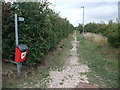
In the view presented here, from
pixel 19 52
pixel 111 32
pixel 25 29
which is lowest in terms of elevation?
pixel 19 52

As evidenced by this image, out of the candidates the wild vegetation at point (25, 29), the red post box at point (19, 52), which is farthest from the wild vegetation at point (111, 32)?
the red post box at point (19, 52)

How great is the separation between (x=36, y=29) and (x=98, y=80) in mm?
2776

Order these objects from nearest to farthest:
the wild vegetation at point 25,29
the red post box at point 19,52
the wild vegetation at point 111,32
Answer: the red post box at point 19,52
the wild vegetation at point 25,29
the wild vegetation at point 111,32

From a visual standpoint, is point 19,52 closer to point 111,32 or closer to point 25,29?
point 25,29

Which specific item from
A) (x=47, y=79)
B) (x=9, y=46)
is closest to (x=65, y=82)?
(x=47, y=79)

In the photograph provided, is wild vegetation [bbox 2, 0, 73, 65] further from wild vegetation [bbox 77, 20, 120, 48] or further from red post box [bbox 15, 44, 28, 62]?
wild vegetation [bbox 77, 20, 120, 48]

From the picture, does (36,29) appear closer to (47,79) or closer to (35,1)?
(35,1)

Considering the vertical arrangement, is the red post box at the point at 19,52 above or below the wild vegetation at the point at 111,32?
below

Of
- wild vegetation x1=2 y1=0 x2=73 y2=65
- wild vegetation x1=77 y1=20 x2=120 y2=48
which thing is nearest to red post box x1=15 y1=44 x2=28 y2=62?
wild vegetation x1=2 y1=0 x2=73 y2=65

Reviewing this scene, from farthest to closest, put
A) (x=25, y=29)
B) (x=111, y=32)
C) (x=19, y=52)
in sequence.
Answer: (x=111, y=32) → (x=25, y=29) → (x=19, y=52)

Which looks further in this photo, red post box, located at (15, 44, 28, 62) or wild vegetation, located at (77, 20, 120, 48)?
wild vegetation, located at (77, 20, 120, 48)

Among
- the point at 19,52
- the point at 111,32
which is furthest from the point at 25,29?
the point at 111,32

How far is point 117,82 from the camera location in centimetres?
295

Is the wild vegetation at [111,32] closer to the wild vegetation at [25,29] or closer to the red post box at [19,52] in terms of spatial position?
the wild vegetation at [25,29]
